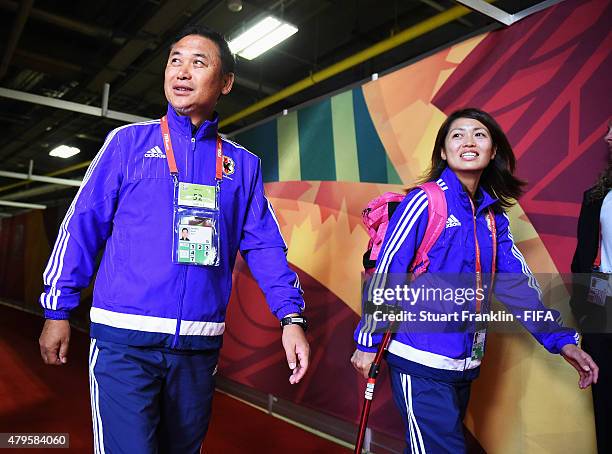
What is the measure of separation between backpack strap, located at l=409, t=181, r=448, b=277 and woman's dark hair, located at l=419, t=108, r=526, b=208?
0.75 ft

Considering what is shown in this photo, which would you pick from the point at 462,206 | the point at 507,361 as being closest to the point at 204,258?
the point at 462,206

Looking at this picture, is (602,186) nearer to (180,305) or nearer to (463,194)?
(463,194)

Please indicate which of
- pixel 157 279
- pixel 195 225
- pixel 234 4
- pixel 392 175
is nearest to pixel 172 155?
pixel 195 225

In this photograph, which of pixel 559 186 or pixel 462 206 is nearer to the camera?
pixel 462 206

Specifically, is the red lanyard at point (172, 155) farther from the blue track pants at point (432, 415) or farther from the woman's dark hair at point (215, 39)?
the blue track pants at point (432, 415)

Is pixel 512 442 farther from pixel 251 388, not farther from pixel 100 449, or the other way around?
pixel 251 388

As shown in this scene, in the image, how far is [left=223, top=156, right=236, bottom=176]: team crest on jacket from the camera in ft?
4.85

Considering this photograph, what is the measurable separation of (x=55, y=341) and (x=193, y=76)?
0.83 meters

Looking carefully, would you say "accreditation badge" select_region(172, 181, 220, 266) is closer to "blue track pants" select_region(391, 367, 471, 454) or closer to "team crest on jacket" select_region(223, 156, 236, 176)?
"team crest on jacket" select_region(223, 156, 236, 176)

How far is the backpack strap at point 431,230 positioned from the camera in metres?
1.60

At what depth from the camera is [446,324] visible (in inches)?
60.1

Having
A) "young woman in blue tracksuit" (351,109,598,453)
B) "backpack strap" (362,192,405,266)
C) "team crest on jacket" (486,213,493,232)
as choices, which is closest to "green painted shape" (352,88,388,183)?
"backpack strap" (362,192,405,266)

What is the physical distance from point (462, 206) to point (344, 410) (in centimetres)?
188

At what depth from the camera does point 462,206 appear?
1653 mm
